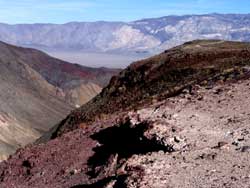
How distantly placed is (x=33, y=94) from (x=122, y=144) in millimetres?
108734

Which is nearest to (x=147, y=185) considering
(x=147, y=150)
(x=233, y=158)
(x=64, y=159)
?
(x=233, y=158)

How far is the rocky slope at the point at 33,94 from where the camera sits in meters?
83.9

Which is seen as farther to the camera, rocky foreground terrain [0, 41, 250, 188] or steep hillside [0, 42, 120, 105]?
steep hillside [0, 42, 120, 105]

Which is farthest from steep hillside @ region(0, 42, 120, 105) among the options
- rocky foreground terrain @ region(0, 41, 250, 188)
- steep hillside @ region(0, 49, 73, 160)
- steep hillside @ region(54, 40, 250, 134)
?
rocky foreground terrain @ region(0, 41, 250, 188)

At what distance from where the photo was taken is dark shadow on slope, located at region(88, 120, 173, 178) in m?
13.8

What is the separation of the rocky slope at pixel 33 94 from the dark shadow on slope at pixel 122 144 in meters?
47.8

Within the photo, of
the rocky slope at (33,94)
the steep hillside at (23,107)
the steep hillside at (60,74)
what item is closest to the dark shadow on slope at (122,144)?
the rocky slope at (33,94)

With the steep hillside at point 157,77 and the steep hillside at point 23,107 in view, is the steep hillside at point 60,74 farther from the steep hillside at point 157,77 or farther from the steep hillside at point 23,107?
the steep hillside at point 157,77

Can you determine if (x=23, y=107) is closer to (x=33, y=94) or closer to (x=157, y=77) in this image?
(x=33, y=94)

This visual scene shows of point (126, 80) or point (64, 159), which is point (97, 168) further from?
point (126, 80)

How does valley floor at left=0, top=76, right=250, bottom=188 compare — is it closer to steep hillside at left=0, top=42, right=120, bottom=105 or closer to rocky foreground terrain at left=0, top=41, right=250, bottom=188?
rocky foreground terrain at left=0, top=41, right=250, bottom=188

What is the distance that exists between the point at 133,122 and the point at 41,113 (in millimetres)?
94679

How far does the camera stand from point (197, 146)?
1270 centimetres

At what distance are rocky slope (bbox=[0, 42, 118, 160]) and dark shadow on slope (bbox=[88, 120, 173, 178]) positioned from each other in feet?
157
